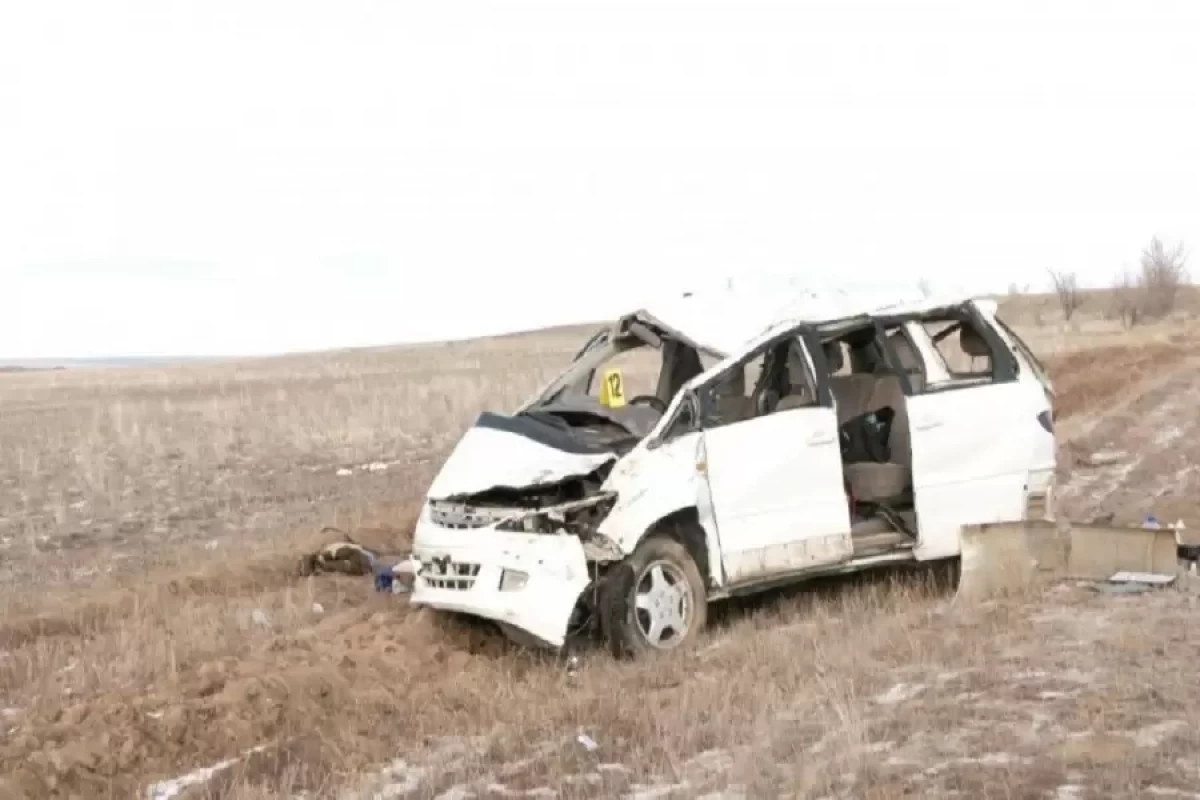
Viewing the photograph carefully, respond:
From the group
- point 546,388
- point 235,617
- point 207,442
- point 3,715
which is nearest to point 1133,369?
point 207,442

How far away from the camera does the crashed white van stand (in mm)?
7195

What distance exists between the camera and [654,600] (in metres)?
7.26

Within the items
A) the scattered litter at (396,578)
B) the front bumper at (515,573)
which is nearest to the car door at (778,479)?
the front bumper at (515,573)

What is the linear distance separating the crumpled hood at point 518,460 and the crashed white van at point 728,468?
0.05 feet

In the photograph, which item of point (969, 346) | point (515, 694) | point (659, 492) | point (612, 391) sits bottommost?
point (515, 694)

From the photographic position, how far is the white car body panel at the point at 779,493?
24.9ft

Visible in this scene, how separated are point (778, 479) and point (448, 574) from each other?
6.86 ft

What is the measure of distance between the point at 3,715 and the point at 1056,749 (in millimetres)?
5257

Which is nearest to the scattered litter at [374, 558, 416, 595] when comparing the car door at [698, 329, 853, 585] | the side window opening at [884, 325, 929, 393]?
the car door at [698, 329, 853, 585]

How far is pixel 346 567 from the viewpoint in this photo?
10453mm

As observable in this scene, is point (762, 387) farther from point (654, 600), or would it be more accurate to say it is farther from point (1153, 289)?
point (1153, 289)

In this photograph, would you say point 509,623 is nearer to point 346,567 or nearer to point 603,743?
point 603,743

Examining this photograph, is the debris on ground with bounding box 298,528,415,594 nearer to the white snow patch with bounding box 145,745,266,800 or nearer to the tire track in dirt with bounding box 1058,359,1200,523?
the white snow patch with bounding box 145,745,266,800

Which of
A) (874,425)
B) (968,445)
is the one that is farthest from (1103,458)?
(968,445)
